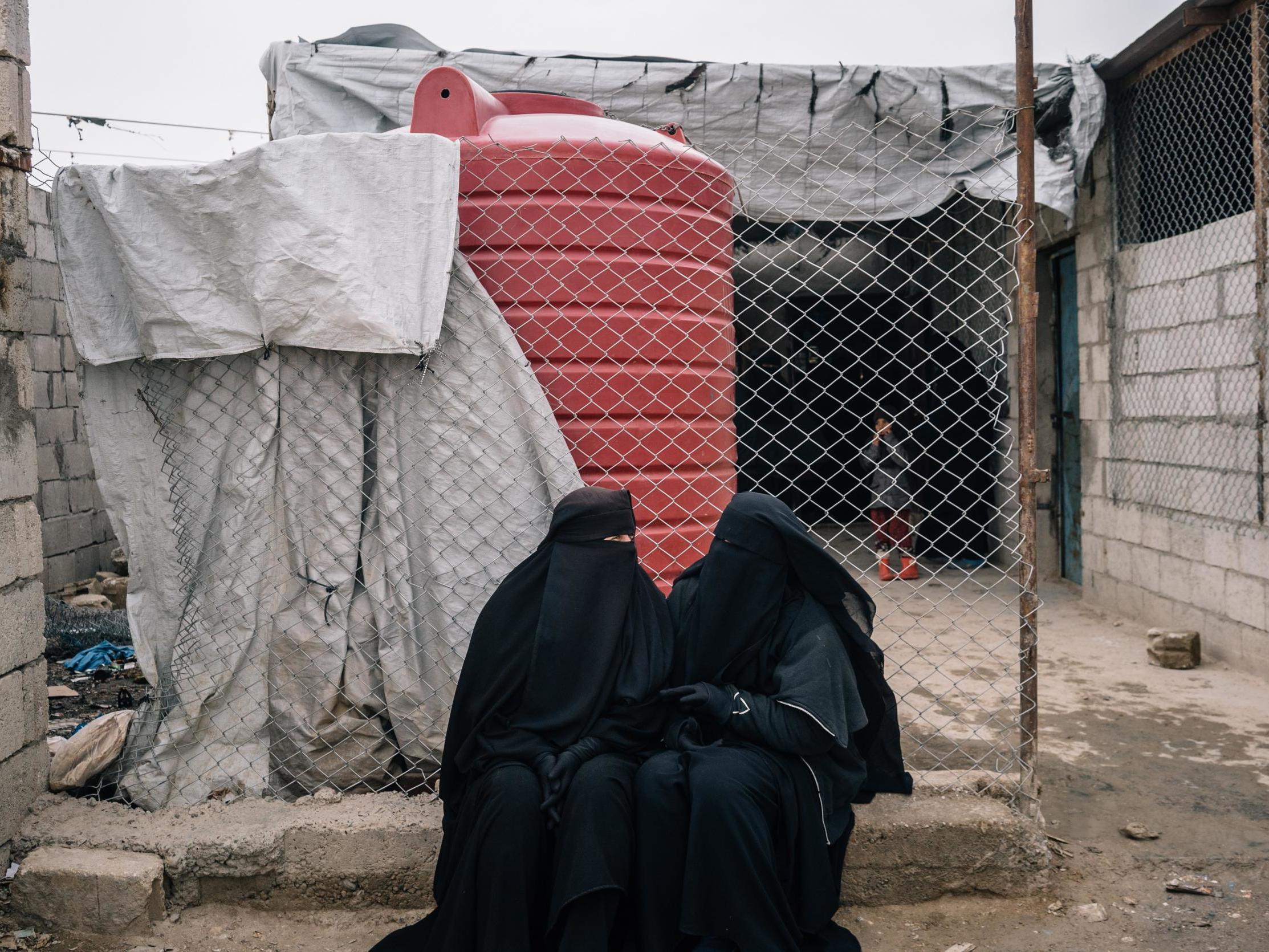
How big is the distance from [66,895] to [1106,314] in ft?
20.4

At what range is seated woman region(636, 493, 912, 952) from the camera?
7.73 ft

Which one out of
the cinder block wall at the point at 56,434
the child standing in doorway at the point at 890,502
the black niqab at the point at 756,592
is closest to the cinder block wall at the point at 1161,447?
the child standing in doorway at the point at 890,502

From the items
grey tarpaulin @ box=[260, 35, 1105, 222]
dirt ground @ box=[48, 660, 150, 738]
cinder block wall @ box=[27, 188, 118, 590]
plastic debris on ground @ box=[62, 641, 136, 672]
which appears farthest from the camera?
cinder block wall @ box=[27, 188, 118, 590]

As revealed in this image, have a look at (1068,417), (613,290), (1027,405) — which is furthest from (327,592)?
(1068,417)

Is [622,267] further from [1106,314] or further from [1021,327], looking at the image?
[1106,314]

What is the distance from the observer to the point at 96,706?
14.1 ft

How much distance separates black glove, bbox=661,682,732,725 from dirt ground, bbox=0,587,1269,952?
0.75 metres

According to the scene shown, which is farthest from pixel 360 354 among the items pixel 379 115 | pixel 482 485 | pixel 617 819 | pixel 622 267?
pixel 379 115

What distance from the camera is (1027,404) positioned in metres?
2.91

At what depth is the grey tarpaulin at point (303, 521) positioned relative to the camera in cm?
314

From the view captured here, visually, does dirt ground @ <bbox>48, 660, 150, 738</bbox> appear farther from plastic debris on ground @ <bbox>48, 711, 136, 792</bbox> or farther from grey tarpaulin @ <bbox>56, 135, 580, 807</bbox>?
grey tarpaulin @ <bbox>56, 135, 580, 807</bbox>

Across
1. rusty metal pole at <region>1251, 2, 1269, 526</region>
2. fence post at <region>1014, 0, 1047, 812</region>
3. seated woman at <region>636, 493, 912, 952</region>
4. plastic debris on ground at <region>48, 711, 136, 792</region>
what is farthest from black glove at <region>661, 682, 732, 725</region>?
rusty metal pole at <region>1251, 2, 1269, 526</region>

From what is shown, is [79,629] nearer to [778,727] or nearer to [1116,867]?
[778,727]

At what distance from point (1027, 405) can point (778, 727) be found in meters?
1.17
